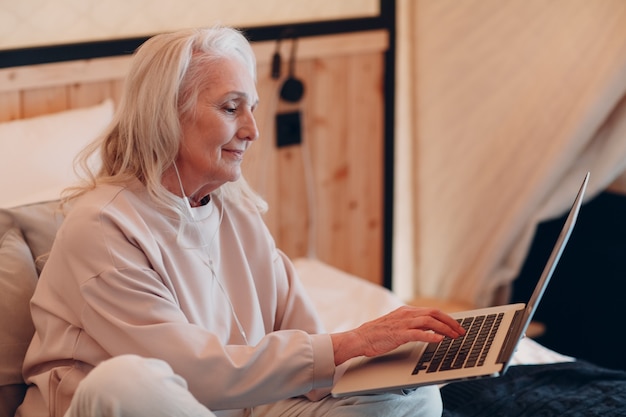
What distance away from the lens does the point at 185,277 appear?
1.63m

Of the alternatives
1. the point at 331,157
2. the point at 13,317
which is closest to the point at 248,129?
the point at 13,317

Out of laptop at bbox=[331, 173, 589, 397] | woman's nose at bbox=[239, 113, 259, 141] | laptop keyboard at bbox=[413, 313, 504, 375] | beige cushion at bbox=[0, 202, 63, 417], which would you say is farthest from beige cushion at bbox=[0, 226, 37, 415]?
laptop keyboard at bbox=[413, 313, 504, 375]

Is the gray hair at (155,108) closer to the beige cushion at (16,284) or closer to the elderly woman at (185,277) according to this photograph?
the elderly woman at (185,277)

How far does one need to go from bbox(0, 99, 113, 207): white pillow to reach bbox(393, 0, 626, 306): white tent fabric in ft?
4.11

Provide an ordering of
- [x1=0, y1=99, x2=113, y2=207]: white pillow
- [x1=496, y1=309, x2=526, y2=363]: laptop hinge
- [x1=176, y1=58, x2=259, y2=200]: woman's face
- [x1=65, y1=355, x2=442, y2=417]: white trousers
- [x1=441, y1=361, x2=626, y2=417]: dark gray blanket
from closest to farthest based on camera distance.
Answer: [x1=65, y1=355, x2=442, y2=417]: white trousers < [x1=496, y1=309, x2=526, y2=363]: laptop hinge < [x1=176, y1=58, x2=259, y2=200]: woman's face < [x1=441, y1=361, x2=626, y2=417]: dark gray blanket < [x1=0, y1=99, x2=113, y2=207]: white pillow

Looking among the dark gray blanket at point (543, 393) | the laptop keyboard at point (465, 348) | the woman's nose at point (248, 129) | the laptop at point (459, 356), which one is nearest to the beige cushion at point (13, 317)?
the woman's nose at point (248, 129)

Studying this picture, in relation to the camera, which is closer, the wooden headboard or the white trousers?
the white trousers

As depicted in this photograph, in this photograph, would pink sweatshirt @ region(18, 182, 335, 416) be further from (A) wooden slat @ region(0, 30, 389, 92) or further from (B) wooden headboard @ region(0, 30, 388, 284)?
(B) wooden headboard @ region(0, 30, 388, 284)

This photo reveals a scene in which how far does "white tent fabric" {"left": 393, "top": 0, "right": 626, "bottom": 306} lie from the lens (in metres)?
2.67

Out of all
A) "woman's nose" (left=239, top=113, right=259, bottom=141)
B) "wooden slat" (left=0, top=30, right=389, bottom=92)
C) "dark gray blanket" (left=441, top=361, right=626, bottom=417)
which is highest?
"woman's nose" (left=239, top=113, right=259, bottom=141)

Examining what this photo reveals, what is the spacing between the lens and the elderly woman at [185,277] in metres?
1.49

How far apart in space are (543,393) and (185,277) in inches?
29.5

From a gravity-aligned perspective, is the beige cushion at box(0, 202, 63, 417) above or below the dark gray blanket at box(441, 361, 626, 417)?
above

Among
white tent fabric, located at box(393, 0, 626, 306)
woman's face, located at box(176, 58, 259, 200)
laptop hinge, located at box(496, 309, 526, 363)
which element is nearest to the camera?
laptop hinge, located at box(496, 309, 526, 363)
